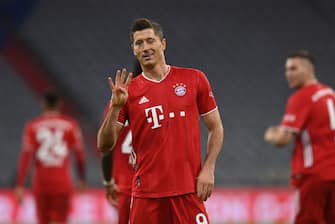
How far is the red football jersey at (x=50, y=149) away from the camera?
32.3ft

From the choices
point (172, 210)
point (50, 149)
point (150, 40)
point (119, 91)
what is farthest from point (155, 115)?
point (50, 149)

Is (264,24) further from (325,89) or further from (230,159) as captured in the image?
(325,89)

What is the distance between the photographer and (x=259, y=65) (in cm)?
1798

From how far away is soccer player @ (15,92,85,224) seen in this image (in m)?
9.84

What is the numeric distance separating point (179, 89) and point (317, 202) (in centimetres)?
256

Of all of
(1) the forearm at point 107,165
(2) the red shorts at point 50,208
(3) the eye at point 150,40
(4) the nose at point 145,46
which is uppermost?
(3) the eye at point 150,40

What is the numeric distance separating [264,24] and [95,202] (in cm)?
703

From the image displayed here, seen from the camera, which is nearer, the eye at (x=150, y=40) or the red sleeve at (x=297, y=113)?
the eye at (x=150, y=40)

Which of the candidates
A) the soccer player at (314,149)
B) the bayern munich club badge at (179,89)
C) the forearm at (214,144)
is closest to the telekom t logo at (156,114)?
the bayern munich club badge at (179,89)

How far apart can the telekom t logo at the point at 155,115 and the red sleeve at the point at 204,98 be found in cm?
26

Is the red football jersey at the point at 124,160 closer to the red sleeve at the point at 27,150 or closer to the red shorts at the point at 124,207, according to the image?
the red shorts at the point at 124,207

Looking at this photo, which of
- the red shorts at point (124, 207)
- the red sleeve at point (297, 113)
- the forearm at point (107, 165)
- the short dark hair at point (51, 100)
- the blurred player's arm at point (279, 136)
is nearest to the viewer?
the red shorts at point (124, 207)

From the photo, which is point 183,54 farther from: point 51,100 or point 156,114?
point 156,114

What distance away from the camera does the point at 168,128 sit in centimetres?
498
